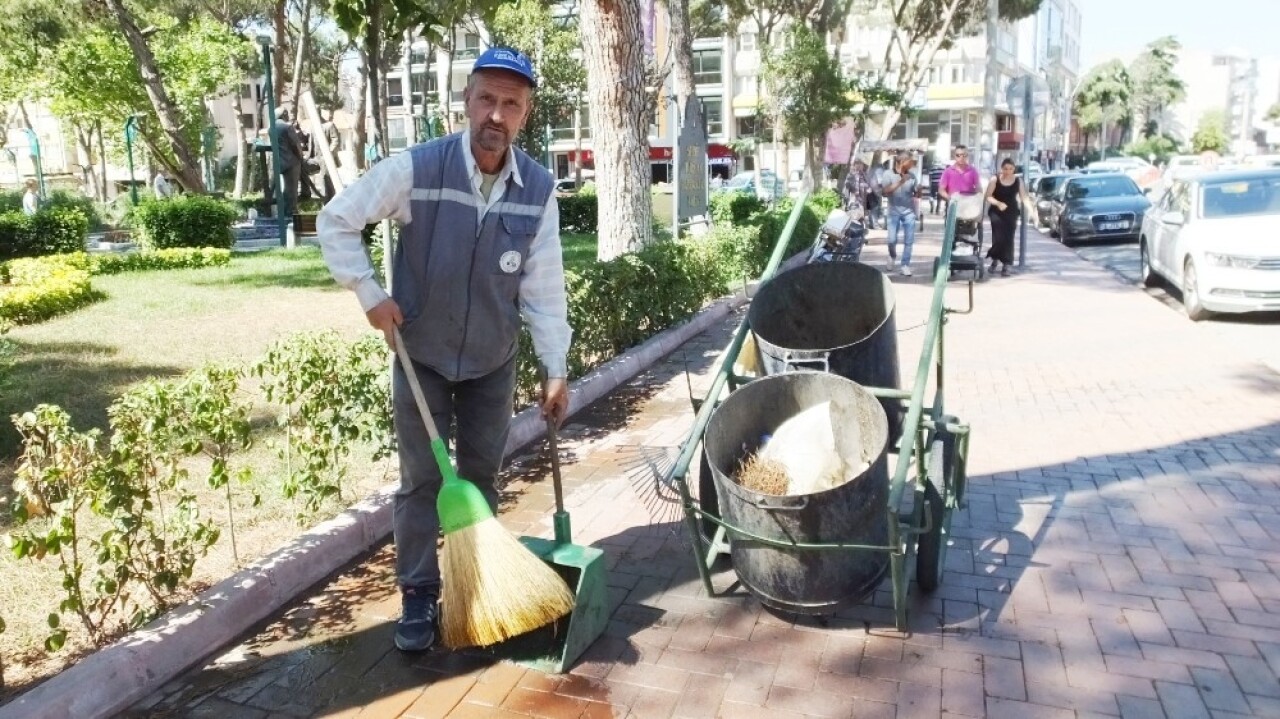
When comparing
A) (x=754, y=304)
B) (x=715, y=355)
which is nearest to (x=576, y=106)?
(x=715, y=355)

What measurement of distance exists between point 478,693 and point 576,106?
120 ft

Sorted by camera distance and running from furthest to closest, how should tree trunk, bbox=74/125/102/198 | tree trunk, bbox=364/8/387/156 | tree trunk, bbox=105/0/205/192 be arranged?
tree trunk, bbox=74/125/102/198
tree trunk, bbox=105/0/205/192
tree trunk, bbox=364/8/387/156

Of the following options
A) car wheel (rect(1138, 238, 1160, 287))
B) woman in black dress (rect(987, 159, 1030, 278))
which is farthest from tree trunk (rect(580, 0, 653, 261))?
car wheel (rect(1138, 238, 1160, 287))

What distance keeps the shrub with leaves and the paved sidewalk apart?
47 cm

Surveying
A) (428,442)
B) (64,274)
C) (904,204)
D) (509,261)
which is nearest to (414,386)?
(428,442)

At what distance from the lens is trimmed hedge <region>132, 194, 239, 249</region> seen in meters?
15.2

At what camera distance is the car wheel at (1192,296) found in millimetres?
9656

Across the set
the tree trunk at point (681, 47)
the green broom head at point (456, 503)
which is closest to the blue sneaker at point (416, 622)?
the green broom head at point (456, 503)

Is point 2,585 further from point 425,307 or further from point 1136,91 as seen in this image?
point 1136,91

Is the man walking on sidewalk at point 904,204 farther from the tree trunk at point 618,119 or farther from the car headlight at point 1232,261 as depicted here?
the tree trunk at point 618,119

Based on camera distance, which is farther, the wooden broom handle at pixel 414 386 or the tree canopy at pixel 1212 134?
the tree canopy at pixel 1212 134

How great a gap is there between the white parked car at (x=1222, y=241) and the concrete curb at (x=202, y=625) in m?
7.39

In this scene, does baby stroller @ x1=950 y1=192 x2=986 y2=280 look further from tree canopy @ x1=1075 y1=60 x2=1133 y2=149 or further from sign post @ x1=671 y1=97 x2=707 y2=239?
tree canopy @ x1=1075 y1=60 x2=1133 y2=149

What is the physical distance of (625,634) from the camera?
3424mm
